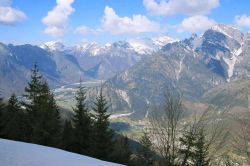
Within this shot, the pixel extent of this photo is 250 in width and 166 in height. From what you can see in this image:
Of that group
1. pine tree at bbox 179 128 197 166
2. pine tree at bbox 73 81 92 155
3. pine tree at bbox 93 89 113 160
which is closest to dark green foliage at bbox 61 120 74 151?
pine tree at bbox 73 81 92 155

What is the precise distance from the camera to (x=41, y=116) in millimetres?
43438

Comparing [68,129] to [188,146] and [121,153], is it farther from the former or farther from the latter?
[188,146]

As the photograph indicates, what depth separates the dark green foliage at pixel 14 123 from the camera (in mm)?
41625

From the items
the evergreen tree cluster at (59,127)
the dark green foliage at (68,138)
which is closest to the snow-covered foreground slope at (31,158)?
the evergreen tree cluster at (59,127)

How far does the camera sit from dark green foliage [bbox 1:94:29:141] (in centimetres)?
4162

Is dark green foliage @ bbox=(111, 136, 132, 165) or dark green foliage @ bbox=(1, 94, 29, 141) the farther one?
dark green foliage @ bbox=(111, 136, 132, 165)

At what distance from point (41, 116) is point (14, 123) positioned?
17.7 feet

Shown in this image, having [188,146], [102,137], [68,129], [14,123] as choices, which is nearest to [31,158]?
[188,146]

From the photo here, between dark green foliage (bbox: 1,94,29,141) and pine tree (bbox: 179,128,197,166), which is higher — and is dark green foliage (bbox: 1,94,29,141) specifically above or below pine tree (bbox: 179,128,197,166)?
above

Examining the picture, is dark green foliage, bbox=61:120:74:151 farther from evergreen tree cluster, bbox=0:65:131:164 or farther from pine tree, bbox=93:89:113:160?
pine tree, bbox=93:89:113:160

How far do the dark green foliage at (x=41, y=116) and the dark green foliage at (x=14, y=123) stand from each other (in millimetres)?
1764

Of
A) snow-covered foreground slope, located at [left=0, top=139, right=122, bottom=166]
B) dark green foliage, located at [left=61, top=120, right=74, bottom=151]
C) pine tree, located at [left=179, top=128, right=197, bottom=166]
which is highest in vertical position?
dark green foliage, located at [left=61, top=120, right=74, bottom=151]

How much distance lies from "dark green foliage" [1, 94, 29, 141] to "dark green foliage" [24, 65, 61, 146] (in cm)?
176

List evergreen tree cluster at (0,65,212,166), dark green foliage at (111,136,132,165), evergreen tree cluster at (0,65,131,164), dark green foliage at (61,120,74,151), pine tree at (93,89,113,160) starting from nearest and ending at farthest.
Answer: evergreen tree cluster at (0,65,212,166)
evergreen tree cluster at (0,65,131,164)
pine tree at (93,89,113,160)
dark green foliage at (61,120,74,151)
dark green foliage at (111,136,132,165)
